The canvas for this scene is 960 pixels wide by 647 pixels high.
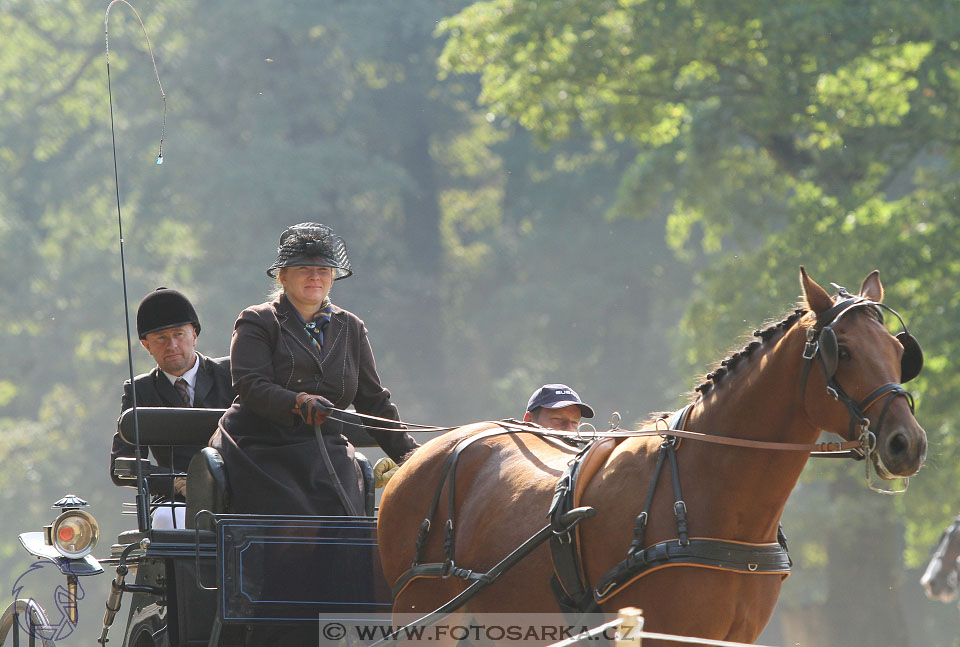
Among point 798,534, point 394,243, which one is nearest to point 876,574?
point 798,534

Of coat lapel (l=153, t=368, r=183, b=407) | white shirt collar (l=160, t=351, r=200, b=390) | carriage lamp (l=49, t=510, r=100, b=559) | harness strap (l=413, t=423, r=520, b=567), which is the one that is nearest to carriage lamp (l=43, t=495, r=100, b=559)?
carriage lamp (l=49, t=510, r=100, b=559)

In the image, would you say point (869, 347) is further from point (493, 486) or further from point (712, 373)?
point (493, 486)

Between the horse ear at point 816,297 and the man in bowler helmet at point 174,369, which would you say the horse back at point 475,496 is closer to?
the horse ear at point 816,297

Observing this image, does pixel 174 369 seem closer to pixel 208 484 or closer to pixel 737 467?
pixel 208 484

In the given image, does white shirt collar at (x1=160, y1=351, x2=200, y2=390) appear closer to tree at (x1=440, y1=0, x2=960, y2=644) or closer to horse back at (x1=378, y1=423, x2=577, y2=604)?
horse back at (x1=378, y1=423, x2=577, y2=604)

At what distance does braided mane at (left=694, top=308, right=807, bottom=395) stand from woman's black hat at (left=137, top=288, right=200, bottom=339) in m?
2.92

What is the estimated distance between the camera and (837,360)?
12.0 ft

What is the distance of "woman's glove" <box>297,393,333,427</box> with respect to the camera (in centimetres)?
491

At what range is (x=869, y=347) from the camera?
3662mm

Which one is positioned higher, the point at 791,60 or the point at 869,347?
the point at 791,60

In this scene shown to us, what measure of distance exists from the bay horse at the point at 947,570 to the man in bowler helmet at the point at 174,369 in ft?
24.4

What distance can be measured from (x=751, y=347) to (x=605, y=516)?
694mm

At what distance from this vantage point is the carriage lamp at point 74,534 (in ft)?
19.0

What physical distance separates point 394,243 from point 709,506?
86.3 ft
